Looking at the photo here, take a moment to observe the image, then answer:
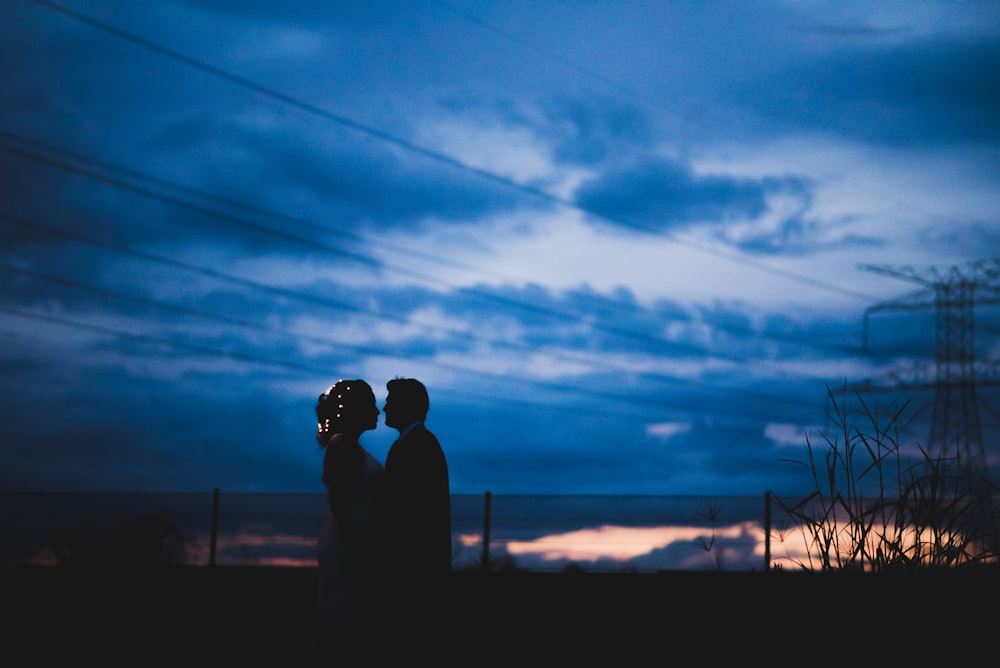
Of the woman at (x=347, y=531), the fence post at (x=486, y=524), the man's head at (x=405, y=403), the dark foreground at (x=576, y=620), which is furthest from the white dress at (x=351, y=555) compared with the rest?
the fence post at (x=486, y=524)

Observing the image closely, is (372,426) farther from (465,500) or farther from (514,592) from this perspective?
(465,500)

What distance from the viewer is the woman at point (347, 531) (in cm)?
425

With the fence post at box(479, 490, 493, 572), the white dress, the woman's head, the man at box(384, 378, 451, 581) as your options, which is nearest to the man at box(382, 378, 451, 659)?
the man at box(384, 378, 451, 581)

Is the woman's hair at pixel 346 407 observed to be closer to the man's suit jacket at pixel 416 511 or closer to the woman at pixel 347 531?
the woman at pixel 347 531

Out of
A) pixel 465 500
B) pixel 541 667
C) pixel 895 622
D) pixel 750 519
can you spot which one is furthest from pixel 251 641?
pixel 750 519

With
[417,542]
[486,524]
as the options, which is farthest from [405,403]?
[486,524]

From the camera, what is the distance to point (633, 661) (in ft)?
17.8

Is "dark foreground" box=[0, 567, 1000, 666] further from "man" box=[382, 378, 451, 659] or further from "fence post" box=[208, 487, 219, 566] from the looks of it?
"fence post" box=[208, 487, 219, 566]

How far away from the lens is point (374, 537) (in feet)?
14.3

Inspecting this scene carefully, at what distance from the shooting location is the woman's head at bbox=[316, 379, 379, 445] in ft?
14.4

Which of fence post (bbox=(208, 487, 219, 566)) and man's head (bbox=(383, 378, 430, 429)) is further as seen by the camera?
fence post (bbox=(208, 487, 219, 566))

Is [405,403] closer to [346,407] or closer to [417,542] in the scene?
[346,407]

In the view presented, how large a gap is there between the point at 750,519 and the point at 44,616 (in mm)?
9215

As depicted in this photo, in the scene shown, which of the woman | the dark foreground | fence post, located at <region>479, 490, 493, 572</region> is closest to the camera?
the woman
